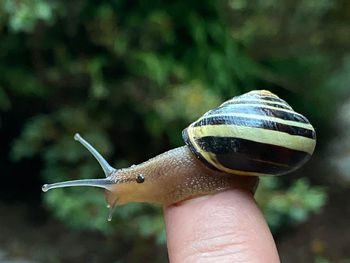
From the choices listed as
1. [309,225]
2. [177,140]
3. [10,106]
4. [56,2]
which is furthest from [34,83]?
[309,225]

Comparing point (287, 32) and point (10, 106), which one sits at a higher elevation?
point (287, 32)

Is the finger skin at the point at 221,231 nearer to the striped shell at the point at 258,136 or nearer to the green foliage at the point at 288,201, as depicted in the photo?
the striped shell at the point at 258,136

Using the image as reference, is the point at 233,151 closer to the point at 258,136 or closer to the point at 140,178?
the point at 258,136

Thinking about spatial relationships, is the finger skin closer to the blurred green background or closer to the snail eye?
the snail eye

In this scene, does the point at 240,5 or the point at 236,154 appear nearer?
the point at 236,154

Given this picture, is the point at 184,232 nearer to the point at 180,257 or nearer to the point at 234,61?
the point at 180,257

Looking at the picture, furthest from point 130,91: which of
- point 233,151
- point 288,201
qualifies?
point 233,151

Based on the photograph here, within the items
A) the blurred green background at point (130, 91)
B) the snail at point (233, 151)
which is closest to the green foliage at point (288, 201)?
the blurred green background at point (130, 91)
